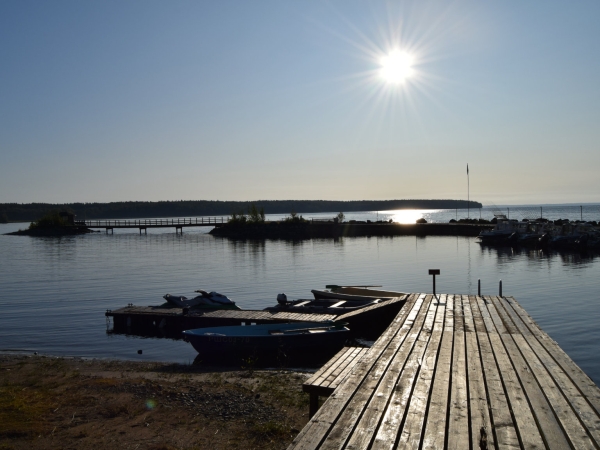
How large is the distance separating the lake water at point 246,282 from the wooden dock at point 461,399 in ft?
21.6

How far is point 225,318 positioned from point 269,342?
4.65 metres

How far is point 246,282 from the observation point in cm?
3334

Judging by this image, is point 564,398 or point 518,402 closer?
point 518,402

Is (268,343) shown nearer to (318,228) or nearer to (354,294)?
(354,294)

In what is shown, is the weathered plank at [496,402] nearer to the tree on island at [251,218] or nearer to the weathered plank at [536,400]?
the weathered plank at [536,400]

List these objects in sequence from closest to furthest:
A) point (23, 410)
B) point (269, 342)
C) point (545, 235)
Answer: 1. point (23, 410)
2. point (269, 342)
3. point (545, 235)

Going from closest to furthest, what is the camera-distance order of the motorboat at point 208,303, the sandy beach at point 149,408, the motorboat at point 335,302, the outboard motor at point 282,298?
1. the sandy beach at point 149,408
2. the motorboat at point 335,302
3. the outboard motor at point 282,298
4. the motorboat at point 208,303

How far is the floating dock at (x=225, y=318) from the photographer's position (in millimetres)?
17391

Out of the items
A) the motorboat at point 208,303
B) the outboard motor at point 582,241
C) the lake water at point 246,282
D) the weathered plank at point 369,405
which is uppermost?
the weathered plank at point 369,405

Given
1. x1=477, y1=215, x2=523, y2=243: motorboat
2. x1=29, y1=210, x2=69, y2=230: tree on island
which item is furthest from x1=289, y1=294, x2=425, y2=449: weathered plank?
x1=29, y1=210, x2=69, y2=230: tree on island

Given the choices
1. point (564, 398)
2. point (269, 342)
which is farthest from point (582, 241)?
point (564, 398)

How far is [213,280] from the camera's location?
34.4 metres

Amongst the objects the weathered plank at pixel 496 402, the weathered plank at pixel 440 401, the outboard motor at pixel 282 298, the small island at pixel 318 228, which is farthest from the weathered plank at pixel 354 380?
the small island at pixel 318 228

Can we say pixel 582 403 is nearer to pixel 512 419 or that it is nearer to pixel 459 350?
pixel 512 419
